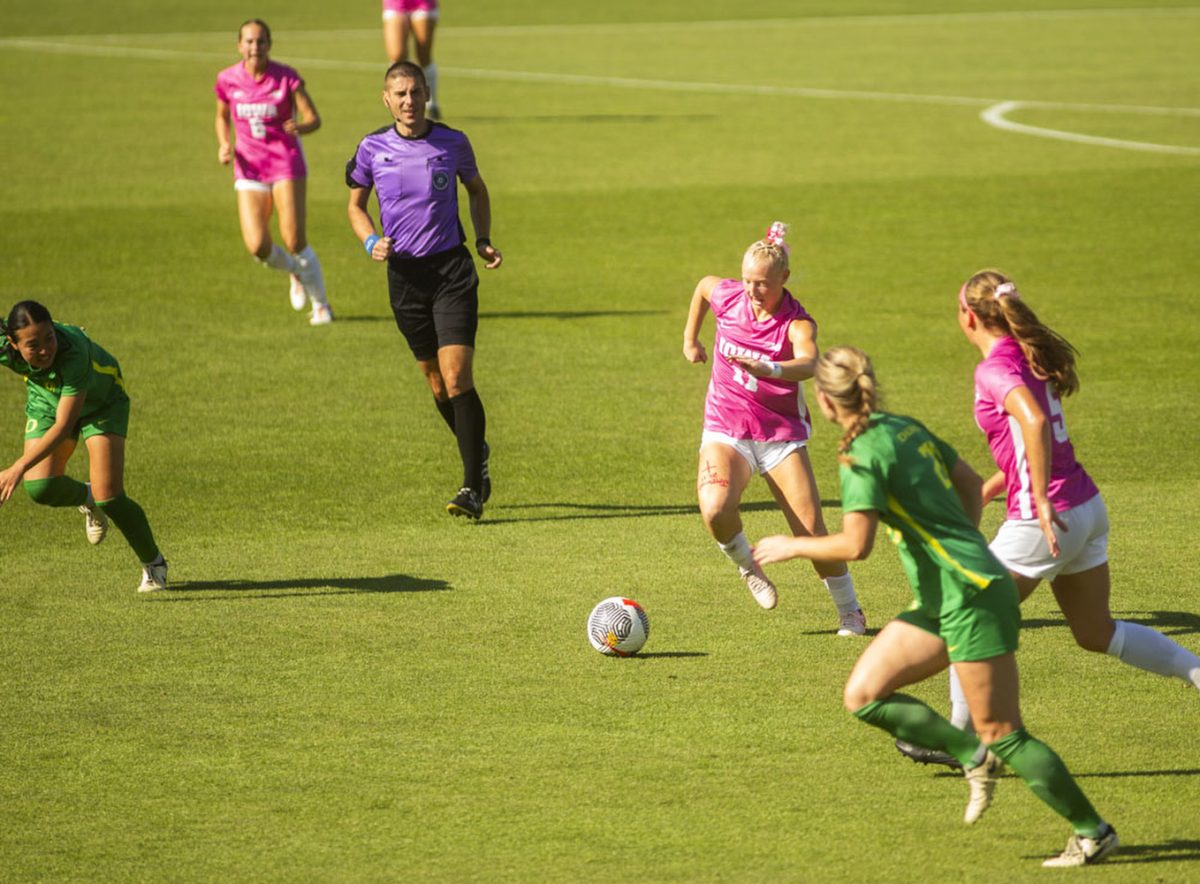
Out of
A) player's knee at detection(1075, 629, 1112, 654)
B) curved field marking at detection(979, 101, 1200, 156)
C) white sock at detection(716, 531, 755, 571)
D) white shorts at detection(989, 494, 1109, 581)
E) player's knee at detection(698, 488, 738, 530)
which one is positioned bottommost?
curved field marking at detection(979, 101, 1200, 156)

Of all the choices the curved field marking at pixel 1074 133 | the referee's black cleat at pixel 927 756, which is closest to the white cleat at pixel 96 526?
the referee's black cleat at pixel 927 756

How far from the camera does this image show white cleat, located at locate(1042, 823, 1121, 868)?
22.2 ft

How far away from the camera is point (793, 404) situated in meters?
9.88

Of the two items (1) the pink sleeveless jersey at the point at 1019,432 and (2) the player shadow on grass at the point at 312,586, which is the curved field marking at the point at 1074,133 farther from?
(1) the pink sleeveless jersey at the point at 1019,432

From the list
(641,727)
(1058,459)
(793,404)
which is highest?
(1058,459)

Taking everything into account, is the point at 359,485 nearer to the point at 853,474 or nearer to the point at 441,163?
the point at 441,163

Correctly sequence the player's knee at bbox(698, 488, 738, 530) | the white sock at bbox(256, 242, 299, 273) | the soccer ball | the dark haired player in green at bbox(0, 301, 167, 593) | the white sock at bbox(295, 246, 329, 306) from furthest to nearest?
1. the white sock at bbox(256, 242, 299, 273)
2. the white sock at bbox(295, 246, 329, 306)
3. the dark haired player in green at bbox(0, 301, 167, 593)
4. the player's knee at bbox(698, 488, 738, 530)
5. the soccer ball

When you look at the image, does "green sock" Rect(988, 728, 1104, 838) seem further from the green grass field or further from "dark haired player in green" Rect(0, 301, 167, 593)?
"dark haired player in green" Rect(0, 301, 167, 593)

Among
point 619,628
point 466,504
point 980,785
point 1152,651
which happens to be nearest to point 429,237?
point 466,504

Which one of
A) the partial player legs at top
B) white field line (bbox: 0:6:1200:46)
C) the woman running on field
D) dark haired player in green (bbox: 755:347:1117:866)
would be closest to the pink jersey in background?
the partial player legs at top

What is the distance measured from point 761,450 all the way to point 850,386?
3.09m

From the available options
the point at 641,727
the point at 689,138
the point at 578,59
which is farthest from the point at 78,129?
the point at 641,727

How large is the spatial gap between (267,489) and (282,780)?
5.43 m

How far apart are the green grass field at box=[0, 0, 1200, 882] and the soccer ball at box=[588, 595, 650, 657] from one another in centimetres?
11
